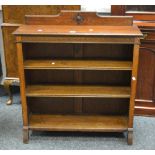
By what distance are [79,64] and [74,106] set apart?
1.19 feet

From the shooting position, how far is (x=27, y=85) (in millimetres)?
1559

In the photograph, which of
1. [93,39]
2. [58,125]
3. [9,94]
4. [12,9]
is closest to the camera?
[93,39]

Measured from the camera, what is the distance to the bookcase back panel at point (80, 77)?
5.19 feet

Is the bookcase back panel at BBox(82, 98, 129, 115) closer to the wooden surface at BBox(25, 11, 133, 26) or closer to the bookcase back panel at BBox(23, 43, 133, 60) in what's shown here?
the bookcase back panel at BBox(23, 43, 133, 60)

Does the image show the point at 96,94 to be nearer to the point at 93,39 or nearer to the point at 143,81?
the point at 93,39

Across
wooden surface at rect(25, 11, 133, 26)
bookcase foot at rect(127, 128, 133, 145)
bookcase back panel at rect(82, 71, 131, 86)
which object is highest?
wooden surface at rect(25, 11, 133, 26)

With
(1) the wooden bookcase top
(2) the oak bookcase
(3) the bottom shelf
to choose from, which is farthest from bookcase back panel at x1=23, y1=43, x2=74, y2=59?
(3) the bottom shelf

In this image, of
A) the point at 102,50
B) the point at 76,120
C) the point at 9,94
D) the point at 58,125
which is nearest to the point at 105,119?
the point at 76,120

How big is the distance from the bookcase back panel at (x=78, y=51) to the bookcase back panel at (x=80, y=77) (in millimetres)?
93

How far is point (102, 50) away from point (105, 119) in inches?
16.6

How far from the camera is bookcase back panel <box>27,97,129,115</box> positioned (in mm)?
1658

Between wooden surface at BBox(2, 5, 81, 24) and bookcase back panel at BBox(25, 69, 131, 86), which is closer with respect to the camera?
bookcase back panel at BBox(25, 69, 131, 86)

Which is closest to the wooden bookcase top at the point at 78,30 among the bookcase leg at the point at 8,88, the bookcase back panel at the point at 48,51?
the bookcase back panel at the point at 48,51

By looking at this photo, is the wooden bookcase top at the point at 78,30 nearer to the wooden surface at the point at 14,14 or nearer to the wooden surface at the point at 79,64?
the wooden surface at the point at 79,64
